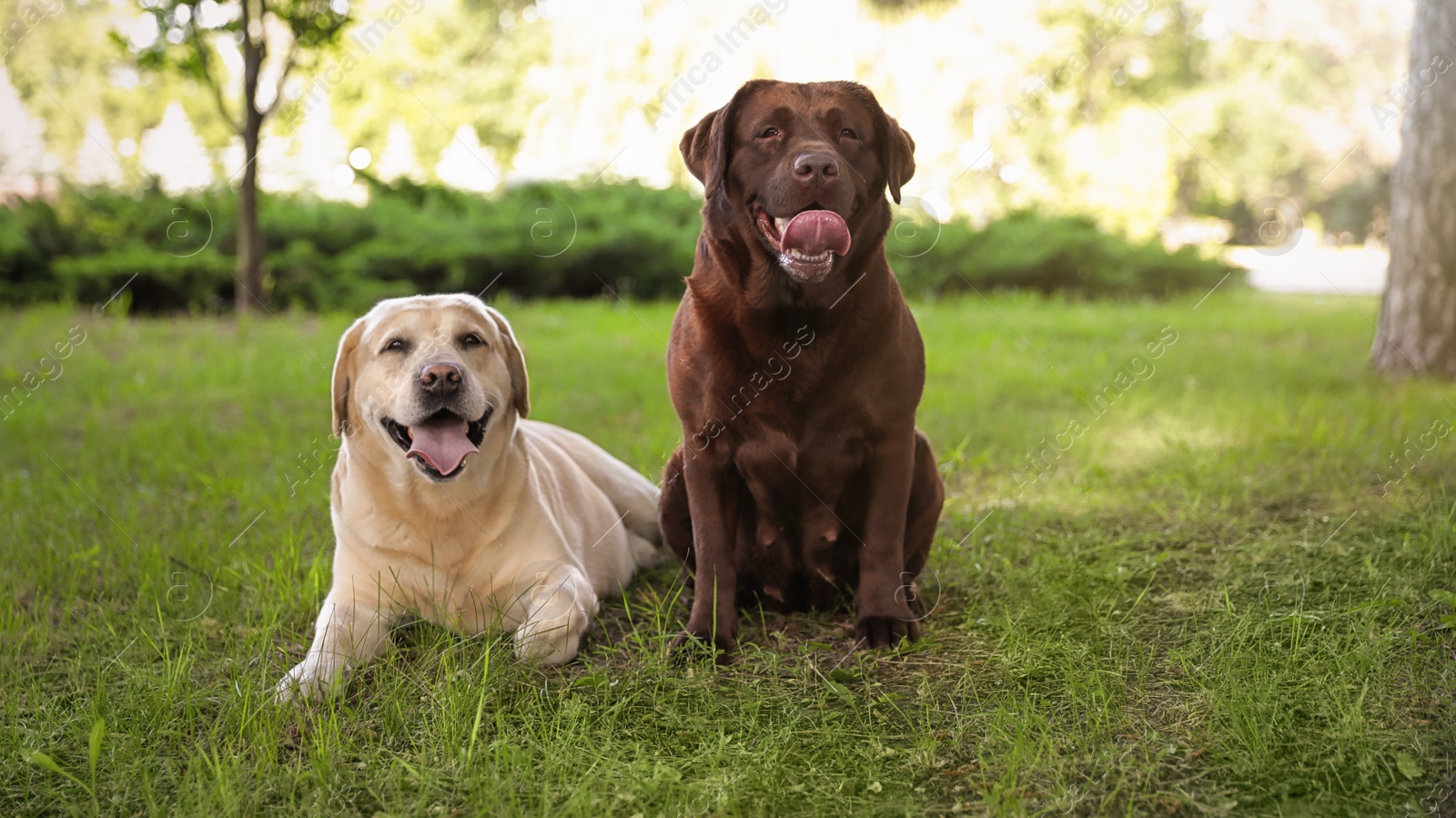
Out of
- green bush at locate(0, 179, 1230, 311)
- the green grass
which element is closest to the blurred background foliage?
green bush at locate(0, 179, 1230, 311)

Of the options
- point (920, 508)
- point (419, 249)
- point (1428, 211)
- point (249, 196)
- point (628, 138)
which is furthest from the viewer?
point (628, 138)

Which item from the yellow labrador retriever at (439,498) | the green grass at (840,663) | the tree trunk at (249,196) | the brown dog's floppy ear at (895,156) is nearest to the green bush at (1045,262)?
the tree trunk at (249,196)

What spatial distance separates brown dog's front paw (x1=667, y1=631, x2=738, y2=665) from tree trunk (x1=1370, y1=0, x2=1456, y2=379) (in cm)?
635

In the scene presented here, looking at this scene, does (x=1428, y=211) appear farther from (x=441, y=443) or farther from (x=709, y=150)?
(x=441, y=443)

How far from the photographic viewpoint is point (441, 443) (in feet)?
10.2

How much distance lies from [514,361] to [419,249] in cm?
833

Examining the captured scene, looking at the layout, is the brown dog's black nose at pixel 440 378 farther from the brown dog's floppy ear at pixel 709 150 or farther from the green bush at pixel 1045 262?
the green bush at pixel 1045 262

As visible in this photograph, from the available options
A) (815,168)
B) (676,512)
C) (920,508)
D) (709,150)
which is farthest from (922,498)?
(709,150)

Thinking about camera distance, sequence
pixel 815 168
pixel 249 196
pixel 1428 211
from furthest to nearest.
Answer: pixel 249 196 < pixel 1428 211 < pixel 815 168

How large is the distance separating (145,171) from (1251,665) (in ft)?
41.7

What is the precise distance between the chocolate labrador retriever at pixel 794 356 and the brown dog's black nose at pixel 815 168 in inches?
2.5

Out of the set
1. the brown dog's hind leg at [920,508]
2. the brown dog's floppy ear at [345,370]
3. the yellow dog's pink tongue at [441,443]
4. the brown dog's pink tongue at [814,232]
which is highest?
the brown dog's pink tongue at [814,232]

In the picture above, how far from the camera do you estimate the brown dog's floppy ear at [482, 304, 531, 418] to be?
11.1 feet

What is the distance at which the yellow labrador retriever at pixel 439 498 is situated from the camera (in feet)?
10.1
